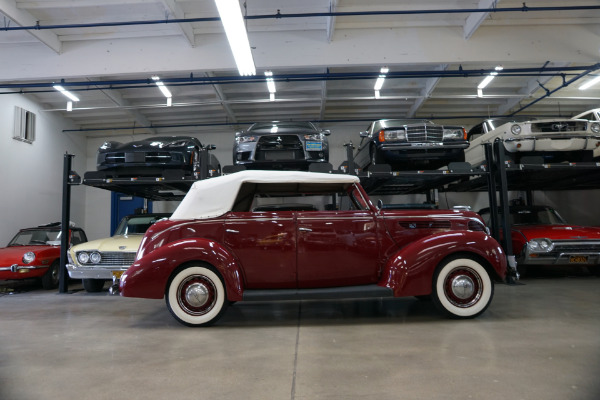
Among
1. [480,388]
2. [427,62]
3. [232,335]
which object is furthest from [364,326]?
[427,62]

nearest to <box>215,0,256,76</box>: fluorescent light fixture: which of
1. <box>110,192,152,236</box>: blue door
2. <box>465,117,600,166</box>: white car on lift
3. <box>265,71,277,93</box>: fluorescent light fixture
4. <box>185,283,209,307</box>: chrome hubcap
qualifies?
<box>265,71,277,93</box>: fluorescent light fixture

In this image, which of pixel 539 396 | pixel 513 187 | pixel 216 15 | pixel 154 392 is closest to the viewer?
pixel 539 396

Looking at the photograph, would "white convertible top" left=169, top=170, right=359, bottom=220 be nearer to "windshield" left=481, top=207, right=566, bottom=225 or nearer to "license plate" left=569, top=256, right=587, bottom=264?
"license plate" left=569, top=256, right=587, bottom=264

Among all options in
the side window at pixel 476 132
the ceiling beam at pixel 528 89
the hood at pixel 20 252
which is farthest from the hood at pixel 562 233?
the hood at pixel 20 252

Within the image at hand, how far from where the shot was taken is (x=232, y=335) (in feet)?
10.4

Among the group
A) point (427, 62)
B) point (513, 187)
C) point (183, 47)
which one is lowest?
point (513, 187)

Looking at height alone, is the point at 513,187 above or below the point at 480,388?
above

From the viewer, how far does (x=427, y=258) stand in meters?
3.40

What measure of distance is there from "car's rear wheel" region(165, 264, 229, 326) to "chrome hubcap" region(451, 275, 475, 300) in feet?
7.29

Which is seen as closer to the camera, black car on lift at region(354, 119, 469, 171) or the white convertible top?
the white convertible top

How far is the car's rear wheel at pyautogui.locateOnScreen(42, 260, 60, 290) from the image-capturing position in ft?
21.9

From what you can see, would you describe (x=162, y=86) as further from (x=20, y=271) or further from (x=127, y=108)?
(x=20, y=271)

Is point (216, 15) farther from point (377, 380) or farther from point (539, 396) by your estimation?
point (539, 396)

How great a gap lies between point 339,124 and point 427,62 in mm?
5010
